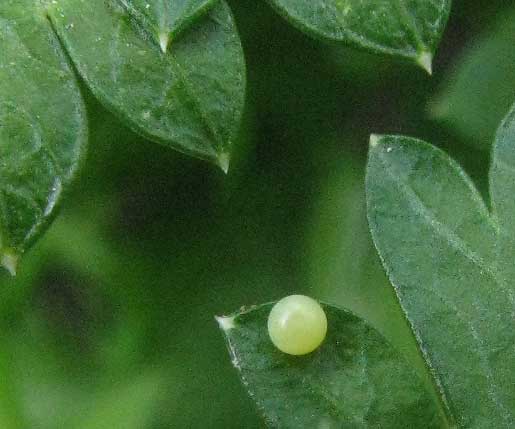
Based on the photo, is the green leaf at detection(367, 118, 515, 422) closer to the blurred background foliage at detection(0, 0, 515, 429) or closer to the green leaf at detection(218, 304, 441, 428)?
the green leaf at detection(218, 304, 441, 428)

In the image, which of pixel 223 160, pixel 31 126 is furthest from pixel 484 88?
pixel 31 126

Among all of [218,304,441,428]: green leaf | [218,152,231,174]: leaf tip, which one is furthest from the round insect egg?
[218,152,231,174]: leaf tip

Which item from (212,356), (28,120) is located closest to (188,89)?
(28,120)

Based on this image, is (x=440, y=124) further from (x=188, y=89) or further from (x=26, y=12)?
(x=26, y=12)

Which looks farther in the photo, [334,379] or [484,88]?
[484,88]

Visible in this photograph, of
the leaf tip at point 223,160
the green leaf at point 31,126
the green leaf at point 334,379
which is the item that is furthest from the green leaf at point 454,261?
the green leaf at point 31,126

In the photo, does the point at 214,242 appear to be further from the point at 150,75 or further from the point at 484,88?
the point at 484,88
